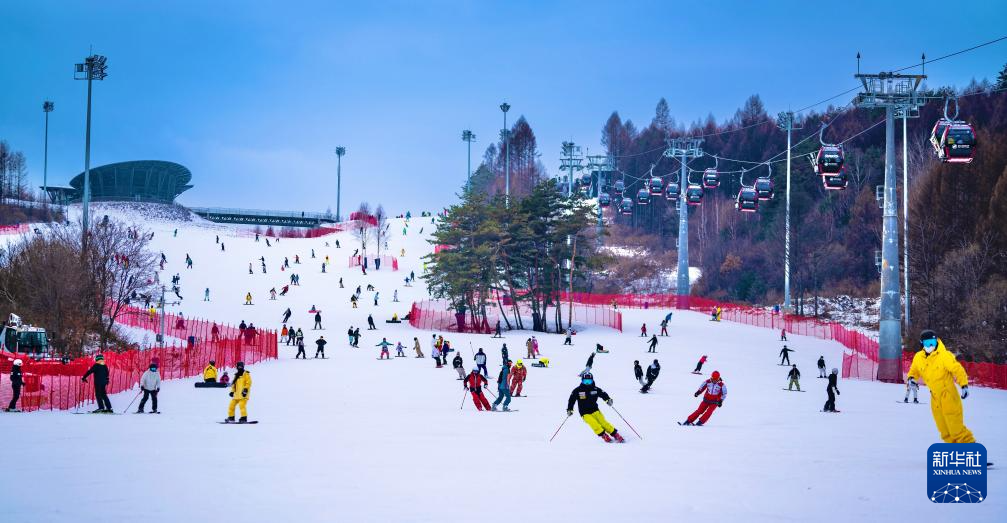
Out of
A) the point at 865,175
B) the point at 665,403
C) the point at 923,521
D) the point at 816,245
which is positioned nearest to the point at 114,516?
the point at 923,521

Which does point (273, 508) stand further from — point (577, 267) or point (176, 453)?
point (577, 267)

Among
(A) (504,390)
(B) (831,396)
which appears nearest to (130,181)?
(A) (504,390)

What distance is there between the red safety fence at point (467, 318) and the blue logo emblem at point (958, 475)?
48148mm

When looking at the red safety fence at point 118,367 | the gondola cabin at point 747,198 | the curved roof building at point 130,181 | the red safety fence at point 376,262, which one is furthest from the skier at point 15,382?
the curved roof building at point 130,181

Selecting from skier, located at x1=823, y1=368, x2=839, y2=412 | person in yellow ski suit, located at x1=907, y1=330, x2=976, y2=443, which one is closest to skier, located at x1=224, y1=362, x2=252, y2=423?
person in yellow ski suit, located at x1=907, y1=330, x2=976, y2=443

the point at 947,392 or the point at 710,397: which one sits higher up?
the point at 947,392

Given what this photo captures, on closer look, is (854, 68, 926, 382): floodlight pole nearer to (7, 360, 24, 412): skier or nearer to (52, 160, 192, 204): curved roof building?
(7, 360, 24, 412): skier

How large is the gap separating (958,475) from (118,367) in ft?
76.5

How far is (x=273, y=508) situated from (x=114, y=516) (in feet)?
5.17

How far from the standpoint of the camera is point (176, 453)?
47.9ft

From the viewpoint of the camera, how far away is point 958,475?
1056cm

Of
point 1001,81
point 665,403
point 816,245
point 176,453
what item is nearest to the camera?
point 176,453

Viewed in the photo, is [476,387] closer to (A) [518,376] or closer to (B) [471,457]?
(A) [518,376]

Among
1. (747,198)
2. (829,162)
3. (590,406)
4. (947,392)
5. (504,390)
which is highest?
(747,198)
